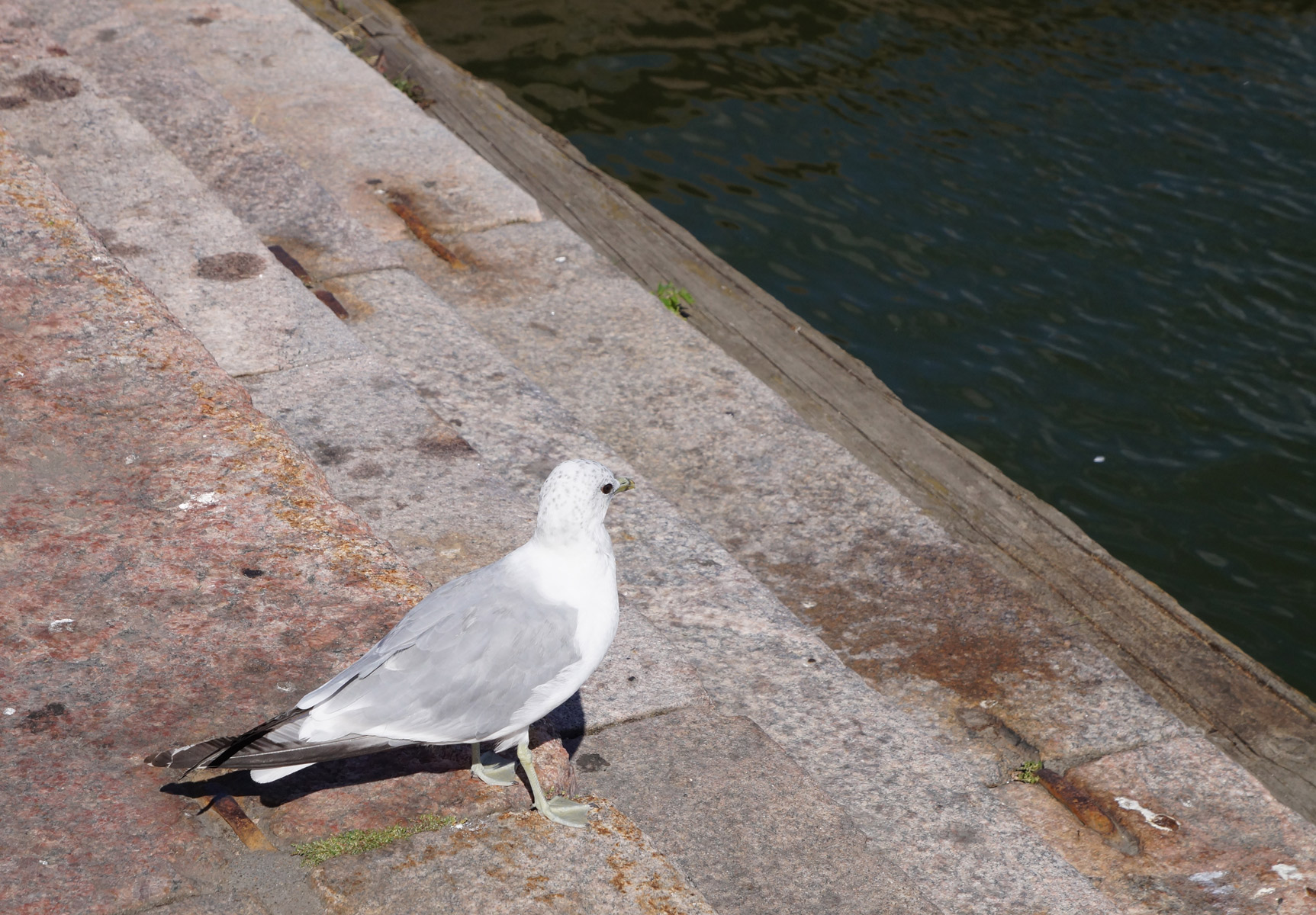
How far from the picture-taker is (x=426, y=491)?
3.83m

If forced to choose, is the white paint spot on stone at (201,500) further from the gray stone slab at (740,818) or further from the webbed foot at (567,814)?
the webbed foot at (567,814)

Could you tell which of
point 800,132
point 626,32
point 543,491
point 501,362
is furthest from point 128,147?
point 626,32

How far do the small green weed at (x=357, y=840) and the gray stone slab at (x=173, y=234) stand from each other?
2.05m

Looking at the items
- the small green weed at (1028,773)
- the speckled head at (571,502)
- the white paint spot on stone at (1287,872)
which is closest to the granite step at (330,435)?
the speckled head at (571,502)

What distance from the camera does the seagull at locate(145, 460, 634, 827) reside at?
2.42 m

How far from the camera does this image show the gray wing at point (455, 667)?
98.3 inches

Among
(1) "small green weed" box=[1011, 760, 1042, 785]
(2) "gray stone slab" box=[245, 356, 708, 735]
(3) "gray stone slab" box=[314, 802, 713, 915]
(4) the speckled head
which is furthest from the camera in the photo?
(1) "small green weed" box=[1011, 760, 1042, 785]

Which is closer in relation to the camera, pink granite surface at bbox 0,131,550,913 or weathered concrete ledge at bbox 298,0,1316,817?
pink granite surface at bbox 0,131,550,913

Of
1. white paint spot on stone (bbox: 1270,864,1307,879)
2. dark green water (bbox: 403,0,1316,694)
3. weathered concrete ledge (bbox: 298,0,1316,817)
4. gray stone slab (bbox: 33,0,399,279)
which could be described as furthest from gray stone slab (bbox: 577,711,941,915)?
dark green water (bbox: 403,0,1316,694)

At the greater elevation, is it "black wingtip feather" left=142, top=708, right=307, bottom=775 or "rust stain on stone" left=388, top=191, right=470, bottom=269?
"black wingtip feather" left=142, top=708, right=307, bottom=775

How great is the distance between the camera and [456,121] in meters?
8.02

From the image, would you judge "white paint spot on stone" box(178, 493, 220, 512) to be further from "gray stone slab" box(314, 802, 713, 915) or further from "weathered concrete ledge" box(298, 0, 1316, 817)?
"weathered concrete ledge" box(298, 0, 1316, 817)

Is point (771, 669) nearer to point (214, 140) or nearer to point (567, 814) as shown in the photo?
point (567, 814)

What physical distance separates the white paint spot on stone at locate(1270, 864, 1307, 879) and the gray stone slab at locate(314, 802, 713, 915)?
2.03 m
